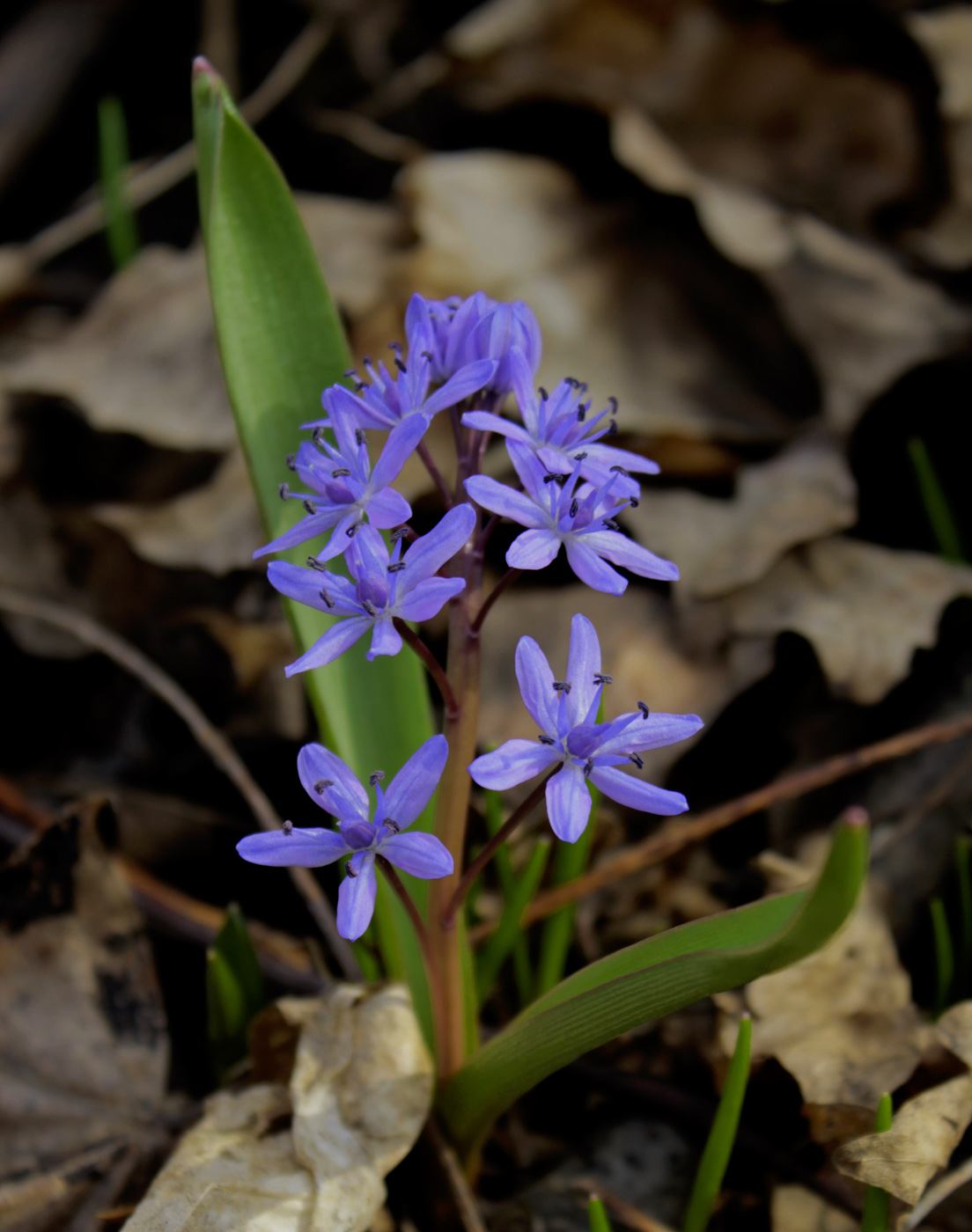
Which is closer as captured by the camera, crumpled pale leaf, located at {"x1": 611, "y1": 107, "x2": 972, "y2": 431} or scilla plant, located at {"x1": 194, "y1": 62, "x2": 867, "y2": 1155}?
scilla plant, located at {"x1": 194, "y1": 62, "x2": 867, "y2": 1155}

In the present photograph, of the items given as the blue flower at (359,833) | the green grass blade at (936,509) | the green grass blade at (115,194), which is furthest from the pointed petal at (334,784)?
the green grass blade at (115,194)

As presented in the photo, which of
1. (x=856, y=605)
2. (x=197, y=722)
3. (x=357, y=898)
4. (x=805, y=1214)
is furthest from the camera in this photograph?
(x=856, y=605)

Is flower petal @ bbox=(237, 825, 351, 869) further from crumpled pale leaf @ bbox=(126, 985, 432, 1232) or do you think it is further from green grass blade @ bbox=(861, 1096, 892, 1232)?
green grass blade @ bbox=(861, 1096, 892, 1232)

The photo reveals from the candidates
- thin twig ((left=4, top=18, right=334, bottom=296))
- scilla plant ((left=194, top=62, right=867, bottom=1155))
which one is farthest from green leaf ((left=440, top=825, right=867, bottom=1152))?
thin twig ((left=4, top=18, right=334, bottom=296))

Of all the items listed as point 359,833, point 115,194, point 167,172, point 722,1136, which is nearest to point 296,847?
point 359,833

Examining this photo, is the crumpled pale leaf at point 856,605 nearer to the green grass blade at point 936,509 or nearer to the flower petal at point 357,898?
the green grass blade at point 936,509

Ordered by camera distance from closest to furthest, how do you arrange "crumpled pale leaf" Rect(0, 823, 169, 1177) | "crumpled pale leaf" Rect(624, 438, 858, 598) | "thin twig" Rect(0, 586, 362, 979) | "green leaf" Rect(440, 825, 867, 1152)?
1. "green leaf" Rect(440, 825, 867, 1152)
2. "crumpled pale leaf" Rect(0, 823, 169, 1177)
3. "thin twig" Rect(0, 586, 362, 979)
4. "crumpled pale leaf" Rect(624, 438, 858, 598)

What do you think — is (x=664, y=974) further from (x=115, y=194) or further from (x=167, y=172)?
(x=167, y=172)
